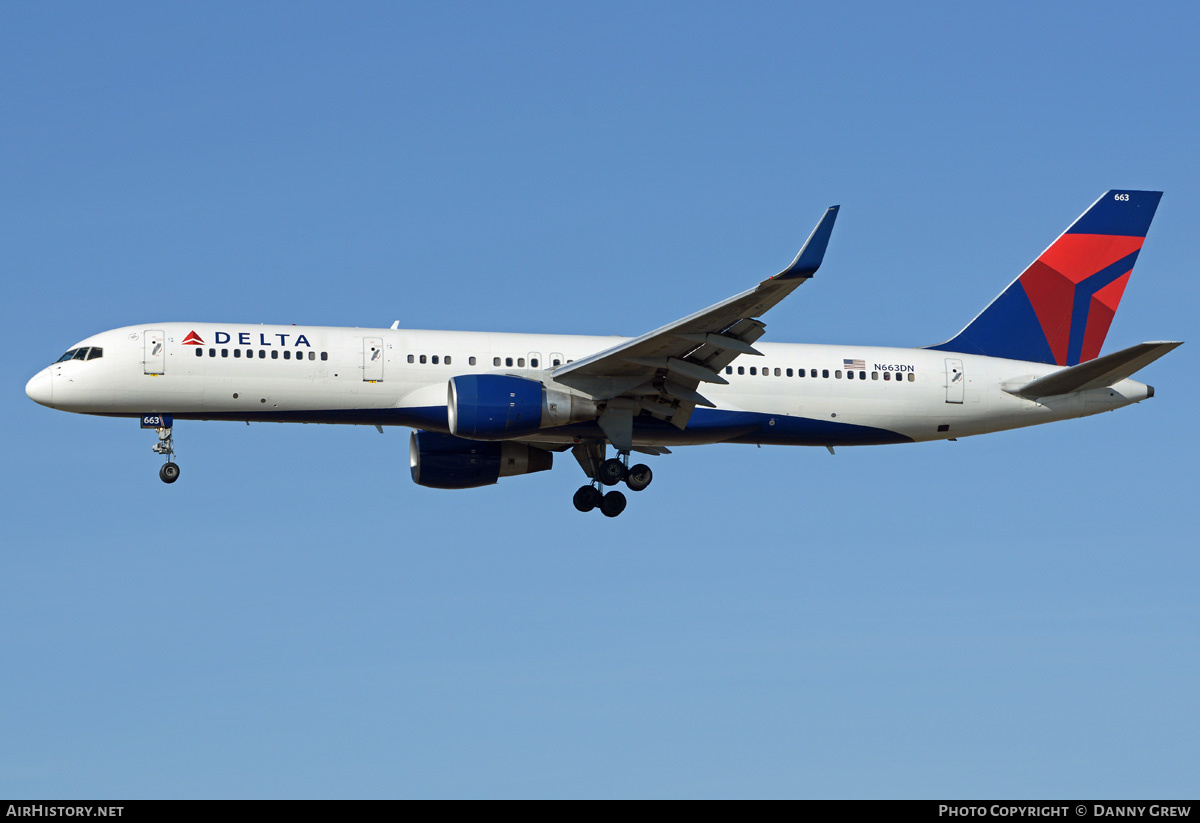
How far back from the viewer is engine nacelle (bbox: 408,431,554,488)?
4041cm

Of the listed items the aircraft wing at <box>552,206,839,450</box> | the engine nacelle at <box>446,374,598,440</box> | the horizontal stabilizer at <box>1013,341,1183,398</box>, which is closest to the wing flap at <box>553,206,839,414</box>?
the aircraft wing at <box>552,206,839,450</box>

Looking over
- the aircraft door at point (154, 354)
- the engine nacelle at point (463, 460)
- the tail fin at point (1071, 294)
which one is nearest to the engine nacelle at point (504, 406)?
the engine nacelle at point (463, 460)

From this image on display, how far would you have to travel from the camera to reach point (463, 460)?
133 ft

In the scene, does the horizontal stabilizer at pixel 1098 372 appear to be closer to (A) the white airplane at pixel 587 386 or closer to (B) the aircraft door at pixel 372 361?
(A) the white airplane at pixel 587 386

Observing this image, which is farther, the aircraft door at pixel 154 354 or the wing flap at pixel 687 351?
the aircraft door at pixel 154 354

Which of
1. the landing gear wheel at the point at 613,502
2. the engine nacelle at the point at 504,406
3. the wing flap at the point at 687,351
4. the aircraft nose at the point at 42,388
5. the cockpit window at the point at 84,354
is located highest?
the cockpit window at the point at 84,354

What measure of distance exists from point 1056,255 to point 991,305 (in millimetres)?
2864

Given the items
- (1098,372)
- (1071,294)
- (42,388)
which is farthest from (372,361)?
(1071,294)

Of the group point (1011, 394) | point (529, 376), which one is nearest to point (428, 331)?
point (529, 376)

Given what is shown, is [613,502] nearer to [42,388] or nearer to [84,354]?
[84,354]

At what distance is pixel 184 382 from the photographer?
35.6 meters

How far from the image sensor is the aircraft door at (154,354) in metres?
35.6

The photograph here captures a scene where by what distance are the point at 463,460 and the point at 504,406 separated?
6172 mm

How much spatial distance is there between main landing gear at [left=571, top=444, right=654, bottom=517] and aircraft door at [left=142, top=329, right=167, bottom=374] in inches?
440
